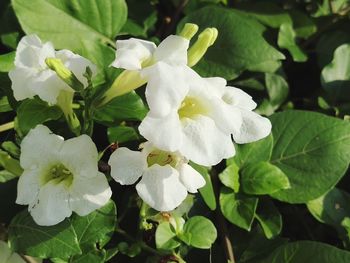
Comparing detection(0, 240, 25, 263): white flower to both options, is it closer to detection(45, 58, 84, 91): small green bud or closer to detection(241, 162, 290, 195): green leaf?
detection(45, 58, 84, 91): small green bud

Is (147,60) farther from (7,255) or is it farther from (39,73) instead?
(7,255)

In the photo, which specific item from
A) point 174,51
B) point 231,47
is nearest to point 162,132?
point 174,51

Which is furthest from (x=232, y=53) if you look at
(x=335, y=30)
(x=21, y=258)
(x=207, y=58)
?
(x=21, y=258)

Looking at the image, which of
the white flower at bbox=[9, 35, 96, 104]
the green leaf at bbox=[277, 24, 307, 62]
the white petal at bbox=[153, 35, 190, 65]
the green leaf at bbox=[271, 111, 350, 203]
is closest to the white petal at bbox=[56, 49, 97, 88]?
the white flower at bbox=[9, 35, 96, 104]

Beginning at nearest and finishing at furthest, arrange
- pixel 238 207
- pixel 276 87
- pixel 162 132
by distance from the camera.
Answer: pixel 162 132 < pixel 238 207 < pixel 276 87

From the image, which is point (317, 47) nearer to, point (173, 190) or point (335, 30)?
point (335, 30)

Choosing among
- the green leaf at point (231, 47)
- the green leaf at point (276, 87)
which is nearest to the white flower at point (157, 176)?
the green leaf at point (231, 47)
